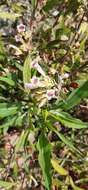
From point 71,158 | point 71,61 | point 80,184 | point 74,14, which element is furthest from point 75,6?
point 80,184

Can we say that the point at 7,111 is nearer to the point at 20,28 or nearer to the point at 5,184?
the point at 20,28

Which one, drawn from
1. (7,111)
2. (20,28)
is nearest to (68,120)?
(7,111)

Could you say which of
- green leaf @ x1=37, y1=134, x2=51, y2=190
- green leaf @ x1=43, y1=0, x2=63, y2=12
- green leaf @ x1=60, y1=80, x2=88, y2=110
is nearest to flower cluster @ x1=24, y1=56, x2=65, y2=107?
green leaf @ x1=60, y1=80, x2=88, y2=110

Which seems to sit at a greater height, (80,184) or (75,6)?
(75,6)

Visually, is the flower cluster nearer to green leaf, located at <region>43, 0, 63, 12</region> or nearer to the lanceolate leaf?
the lanceolate leaf

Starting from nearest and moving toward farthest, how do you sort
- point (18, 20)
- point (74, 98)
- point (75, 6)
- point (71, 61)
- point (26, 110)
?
point (74, 98)
point (26, 110)
point (75, 6)
point (71, 61)
point (18, 20)

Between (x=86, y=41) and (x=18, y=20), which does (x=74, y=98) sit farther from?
(x=18, y=20)
